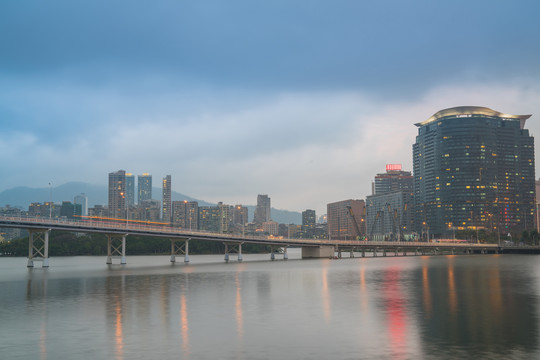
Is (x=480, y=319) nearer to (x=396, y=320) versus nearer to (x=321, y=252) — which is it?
(x=396, y=320)

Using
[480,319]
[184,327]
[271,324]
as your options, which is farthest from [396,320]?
[184,327]

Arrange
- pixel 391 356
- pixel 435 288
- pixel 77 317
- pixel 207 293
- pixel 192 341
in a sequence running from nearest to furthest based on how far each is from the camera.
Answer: pixel 391 356
pixel 192 341
pixel 77 317
pixel 207 293
pixel 435 288

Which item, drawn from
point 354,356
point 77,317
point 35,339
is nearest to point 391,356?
point 354,356

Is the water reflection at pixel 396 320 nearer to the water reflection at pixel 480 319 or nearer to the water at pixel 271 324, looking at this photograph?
the water at pixel 271 324

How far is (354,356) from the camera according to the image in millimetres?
23953

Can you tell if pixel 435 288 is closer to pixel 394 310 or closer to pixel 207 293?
pixel 394 310

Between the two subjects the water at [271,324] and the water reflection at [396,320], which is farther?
the water reflection at [396,320]

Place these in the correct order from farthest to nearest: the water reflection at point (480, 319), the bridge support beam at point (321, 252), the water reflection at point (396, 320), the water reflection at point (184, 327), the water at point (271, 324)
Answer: the bridge support beam at point (321, 252)
the water reflection at point (480, 319)
the water reflection at point (396, 320)
the water reflection at point (184, 327)
the water at point (271, 324)

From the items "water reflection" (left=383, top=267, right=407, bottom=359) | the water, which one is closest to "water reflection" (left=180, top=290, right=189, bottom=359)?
the water

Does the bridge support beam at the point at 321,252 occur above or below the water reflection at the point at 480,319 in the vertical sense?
below

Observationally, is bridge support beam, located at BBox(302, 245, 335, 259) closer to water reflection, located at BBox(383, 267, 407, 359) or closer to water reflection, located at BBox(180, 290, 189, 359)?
water reflection, located at BBox(383, 267, 407, 359)

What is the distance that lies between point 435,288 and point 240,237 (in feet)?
346

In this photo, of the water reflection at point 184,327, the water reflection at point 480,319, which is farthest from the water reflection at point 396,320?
the water reflection at point 184,327

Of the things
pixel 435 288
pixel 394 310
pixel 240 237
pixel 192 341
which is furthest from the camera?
pixel 240 237
